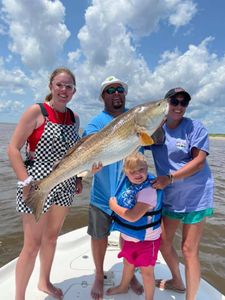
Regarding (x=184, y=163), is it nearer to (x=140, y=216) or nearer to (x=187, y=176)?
(x=187, y=176)

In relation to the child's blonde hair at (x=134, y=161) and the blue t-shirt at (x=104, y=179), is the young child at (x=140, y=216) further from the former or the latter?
the blue t-shirt at (x=104, y=179)

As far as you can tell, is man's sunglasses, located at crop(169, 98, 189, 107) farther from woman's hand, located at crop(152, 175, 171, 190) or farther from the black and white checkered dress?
the black and white checkered dress

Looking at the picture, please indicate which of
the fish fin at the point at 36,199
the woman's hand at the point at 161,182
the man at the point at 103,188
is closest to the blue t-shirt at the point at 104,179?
the man at the point at 103,188

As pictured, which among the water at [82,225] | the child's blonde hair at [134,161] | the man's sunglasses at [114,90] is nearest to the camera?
the child's blonde hair at [134,161]

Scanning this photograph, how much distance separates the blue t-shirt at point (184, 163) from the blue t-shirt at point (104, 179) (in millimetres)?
637

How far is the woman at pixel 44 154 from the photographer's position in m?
3.75

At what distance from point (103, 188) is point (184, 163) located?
45.4 inches

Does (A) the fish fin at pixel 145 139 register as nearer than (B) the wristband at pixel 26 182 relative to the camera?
Yes

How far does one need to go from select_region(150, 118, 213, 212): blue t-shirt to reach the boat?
1423mm

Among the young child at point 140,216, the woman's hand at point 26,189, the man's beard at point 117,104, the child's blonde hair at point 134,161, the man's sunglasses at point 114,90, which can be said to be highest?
the man's sunglasses at point 114,90

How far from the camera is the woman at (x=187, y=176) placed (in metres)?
4.02

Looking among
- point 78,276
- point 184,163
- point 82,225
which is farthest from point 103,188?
point 82,225

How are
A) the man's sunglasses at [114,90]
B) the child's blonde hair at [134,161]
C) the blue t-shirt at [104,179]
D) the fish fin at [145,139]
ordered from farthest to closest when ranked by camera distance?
the man's sunglasses at [114,90] → the blue t-shirt at [104,179] → the child's blonde hair at [134,161] → the fish fin at [145,139]

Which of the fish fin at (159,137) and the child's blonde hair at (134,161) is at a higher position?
the fish fin at (159,137)
